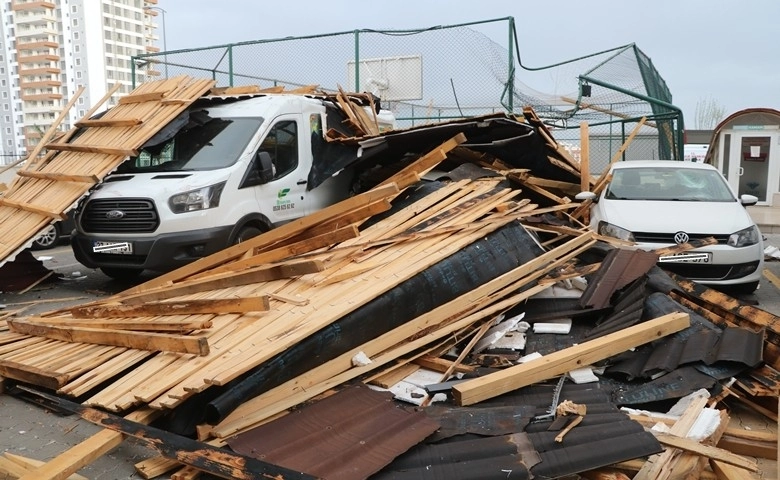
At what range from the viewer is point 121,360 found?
4.66 meters

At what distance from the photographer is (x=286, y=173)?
900 centimetres

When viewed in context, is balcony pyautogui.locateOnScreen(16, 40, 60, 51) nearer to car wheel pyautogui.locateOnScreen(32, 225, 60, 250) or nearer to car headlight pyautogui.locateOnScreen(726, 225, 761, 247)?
car wheel pyautogui.locateOnScreen(32, 225, 60, 250)

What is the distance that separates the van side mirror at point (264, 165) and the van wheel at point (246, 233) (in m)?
0.69

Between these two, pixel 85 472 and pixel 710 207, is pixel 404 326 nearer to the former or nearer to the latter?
pixel 85 472

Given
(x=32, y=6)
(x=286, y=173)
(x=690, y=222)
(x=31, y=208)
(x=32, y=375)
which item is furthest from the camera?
(x=32, y=6)

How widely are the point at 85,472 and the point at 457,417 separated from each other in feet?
7.79

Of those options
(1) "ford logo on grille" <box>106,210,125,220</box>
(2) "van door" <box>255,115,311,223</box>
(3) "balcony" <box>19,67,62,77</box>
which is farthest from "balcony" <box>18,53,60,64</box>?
(1) "ford logo on grille" <box>106,210,125,220</box>

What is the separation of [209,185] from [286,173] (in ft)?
4.65

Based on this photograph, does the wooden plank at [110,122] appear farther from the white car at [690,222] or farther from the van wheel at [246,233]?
the white car at [690,222]

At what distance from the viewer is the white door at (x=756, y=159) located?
663 inches

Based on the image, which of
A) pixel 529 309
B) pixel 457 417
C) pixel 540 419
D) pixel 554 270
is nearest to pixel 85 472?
pixel 457 417

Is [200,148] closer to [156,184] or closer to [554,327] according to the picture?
[156,184]

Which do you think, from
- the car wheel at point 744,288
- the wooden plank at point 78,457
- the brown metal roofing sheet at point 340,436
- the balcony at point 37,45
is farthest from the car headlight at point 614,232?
the balcony at point 37,45

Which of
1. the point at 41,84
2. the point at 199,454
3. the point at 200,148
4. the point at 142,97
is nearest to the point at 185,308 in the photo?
the point at 199,454
